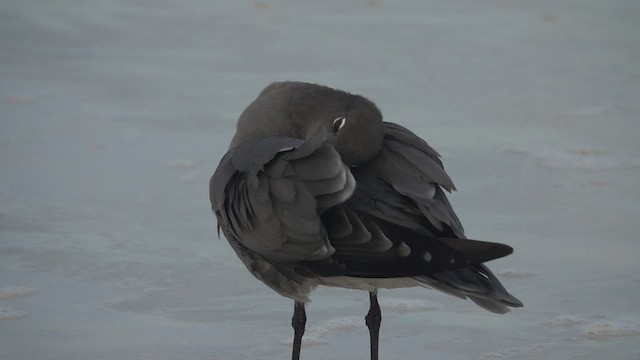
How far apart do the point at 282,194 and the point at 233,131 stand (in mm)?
3073

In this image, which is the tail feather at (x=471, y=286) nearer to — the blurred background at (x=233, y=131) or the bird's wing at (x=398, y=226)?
the bird's wing at (x=398, y=226)

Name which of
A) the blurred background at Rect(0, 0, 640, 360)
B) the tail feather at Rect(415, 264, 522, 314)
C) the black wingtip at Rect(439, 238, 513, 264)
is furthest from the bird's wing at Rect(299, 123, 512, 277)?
the blurred background at Rect(0, 0, 640, 360)

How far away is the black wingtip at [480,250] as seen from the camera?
13.1 feet

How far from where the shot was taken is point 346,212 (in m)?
4.28

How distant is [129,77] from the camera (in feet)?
27.2

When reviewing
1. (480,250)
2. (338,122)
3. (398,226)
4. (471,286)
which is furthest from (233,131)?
(480,250)

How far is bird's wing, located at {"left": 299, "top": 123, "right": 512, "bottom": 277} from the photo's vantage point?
4.07m

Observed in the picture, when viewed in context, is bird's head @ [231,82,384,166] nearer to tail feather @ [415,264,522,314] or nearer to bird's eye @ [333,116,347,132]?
bird's eye @ [333,116,347,132]

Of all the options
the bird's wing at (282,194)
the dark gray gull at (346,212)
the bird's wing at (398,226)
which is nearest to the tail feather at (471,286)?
the dark gray gull at (346,212)

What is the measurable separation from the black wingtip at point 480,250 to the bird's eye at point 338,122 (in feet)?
2.71

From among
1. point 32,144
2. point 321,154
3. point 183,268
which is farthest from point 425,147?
point 32,144

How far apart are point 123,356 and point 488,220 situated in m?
2.01

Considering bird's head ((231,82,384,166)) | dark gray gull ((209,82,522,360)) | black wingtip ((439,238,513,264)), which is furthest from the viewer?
bird's head ((231,82,384,166))

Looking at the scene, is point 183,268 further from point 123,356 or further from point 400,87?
point 400,87
